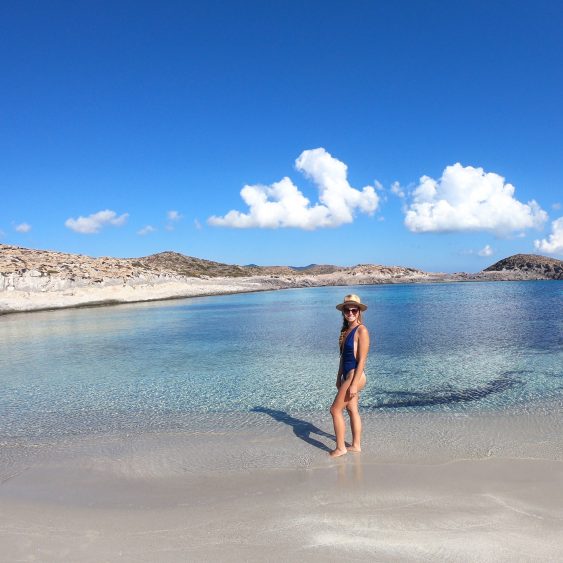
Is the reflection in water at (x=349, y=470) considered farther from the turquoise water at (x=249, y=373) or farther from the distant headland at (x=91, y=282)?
the distant headland at (x=91, y=282)

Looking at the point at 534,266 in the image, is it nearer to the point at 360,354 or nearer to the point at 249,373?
the point at 249,373

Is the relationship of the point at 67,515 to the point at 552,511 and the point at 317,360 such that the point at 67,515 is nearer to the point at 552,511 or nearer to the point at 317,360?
the point at 552,511

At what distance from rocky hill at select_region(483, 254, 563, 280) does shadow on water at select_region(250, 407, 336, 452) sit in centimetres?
15105

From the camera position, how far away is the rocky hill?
137000 mm

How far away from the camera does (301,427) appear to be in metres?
8.84

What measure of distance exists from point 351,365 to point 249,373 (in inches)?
298

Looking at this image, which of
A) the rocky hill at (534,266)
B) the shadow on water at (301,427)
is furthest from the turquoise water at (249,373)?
the rocky hill at (534,266)

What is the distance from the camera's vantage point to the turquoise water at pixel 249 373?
1022cm

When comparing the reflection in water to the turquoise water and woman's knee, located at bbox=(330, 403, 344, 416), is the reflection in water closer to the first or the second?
woman's knee, located at bbox=(330, 403, 344, 416)

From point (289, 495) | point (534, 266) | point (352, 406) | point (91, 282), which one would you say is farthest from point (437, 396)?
point (534, 266)

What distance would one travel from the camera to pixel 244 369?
14.8 m

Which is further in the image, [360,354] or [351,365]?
[351,365]

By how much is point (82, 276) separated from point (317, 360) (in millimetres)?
48567

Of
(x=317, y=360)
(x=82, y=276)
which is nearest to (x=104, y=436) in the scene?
(x=317, y=360)
